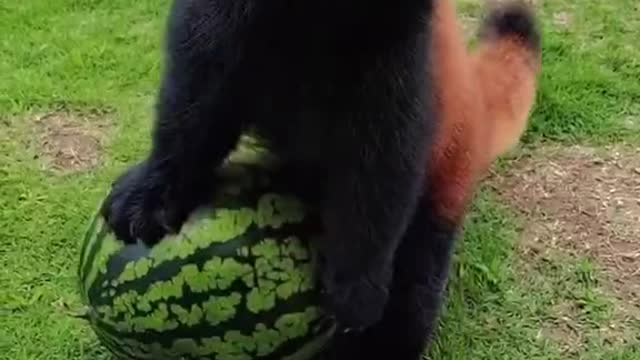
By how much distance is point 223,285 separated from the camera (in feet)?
7.74

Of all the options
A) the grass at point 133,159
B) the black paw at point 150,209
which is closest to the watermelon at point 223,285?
the black paw at point 150,209

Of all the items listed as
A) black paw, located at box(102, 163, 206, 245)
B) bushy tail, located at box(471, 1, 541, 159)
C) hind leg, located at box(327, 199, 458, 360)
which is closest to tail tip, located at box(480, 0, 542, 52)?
bushy tail, located at box(471, 1, 541, 159)

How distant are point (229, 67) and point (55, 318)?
987mm

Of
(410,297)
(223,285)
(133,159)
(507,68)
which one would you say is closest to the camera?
(223,285)

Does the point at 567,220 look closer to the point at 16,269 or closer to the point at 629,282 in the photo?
the point at 629,282

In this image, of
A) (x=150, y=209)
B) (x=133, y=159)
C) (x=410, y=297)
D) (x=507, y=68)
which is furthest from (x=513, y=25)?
(x=150, y=209)

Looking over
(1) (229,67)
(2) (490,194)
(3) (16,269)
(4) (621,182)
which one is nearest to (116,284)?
(1) (229,67)

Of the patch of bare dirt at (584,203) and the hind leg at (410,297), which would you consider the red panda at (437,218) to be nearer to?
the hind leg at (410,297)

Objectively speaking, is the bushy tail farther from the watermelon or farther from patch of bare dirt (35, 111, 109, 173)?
patch of bare dirt (35, 111, 109, 173)

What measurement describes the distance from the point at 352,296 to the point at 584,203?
1.23 meters

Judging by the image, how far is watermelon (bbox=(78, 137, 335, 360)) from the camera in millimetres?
2361

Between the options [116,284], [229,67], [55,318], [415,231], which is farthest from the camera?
[55,318]

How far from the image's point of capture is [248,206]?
243 cm

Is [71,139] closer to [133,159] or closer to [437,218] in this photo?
[133,159]
